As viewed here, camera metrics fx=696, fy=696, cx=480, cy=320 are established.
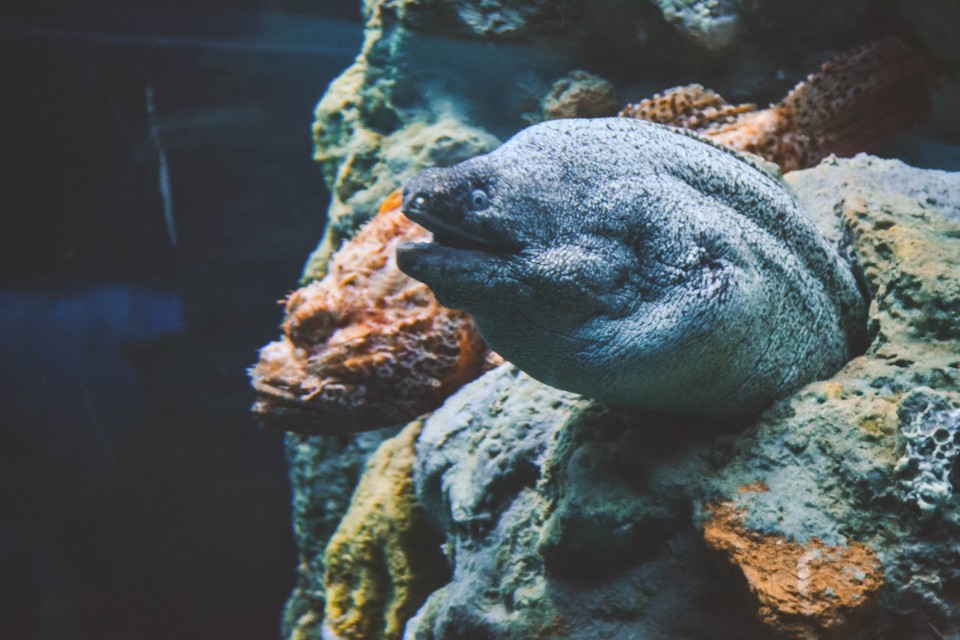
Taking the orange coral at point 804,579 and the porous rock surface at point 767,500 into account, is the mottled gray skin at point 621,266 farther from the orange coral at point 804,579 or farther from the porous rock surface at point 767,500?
the orange coral at point 804,579

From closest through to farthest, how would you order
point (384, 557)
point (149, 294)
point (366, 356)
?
1. point (366, 356)
2. point (384, 557)
3. point (149, 294)

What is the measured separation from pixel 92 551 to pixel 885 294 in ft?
17.2

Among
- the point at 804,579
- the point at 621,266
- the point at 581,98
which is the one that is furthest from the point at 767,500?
the point at 581,98

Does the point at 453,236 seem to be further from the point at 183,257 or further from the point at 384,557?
the point at 183,257

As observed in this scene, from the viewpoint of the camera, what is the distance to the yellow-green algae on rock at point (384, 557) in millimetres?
2383

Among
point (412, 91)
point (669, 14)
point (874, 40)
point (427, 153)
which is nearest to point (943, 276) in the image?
point (874, 40)

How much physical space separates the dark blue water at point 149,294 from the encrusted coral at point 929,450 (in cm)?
470

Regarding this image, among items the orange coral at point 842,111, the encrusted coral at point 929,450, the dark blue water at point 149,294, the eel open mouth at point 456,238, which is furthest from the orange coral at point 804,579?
the dark blue water at point 149,294

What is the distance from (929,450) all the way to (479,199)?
34.9 inches

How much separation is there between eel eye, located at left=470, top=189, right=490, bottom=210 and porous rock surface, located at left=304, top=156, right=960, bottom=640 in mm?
629

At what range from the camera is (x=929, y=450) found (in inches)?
47.2

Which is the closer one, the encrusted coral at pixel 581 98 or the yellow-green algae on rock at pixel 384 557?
the yellow-green algae on rock at pixel 384 557

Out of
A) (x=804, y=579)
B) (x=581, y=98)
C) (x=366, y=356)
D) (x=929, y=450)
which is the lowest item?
(x=366, y=356)

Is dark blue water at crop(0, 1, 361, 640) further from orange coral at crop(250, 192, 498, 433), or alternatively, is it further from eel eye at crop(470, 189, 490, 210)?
eel eye at crop(470, 189, 490, 210)
